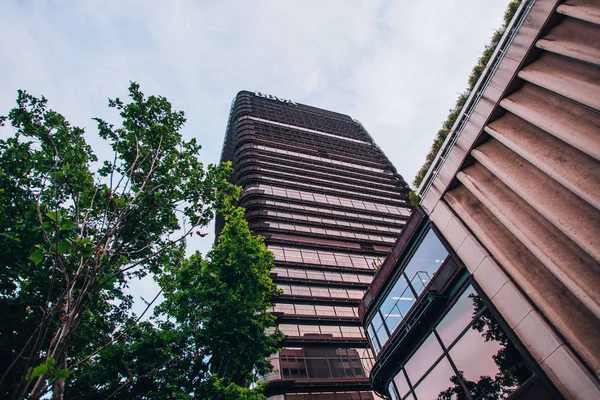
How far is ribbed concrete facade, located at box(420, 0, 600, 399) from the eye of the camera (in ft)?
21.6

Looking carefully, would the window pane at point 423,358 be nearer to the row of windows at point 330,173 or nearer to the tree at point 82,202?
the tree at point 82,202

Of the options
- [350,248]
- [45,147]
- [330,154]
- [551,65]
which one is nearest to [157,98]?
[45,147]

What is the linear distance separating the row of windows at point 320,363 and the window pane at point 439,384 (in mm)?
16770

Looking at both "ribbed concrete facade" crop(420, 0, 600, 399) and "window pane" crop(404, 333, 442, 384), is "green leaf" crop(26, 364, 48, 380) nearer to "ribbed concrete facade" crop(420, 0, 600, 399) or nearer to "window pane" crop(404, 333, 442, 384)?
"ribbed concrete facade" crop(420, 0, 600, 399)

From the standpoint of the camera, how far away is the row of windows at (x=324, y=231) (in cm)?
3831

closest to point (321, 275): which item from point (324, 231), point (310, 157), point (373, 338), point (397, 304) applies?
point (324, 231)

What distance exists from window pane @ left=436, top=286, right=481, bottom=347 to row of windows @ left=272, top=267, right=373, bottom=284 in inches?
942

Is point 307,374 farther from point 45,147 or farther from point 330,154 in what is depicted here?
point 330,154

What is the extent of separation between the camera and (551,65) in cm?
841

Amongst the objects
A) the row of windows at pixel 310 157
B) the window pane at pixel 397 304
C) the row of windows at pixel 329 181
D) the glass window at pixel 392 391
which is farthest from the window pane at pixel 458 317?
the row of windows at pixel 310 157

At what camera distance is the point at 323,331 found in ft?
97.3

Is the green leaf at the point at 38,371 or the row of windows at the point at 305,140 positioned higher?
the row of windows at the point at 305,140

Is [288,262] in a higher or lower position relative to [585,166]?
higher

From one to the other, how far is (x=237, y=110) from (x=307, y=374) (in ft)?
167
